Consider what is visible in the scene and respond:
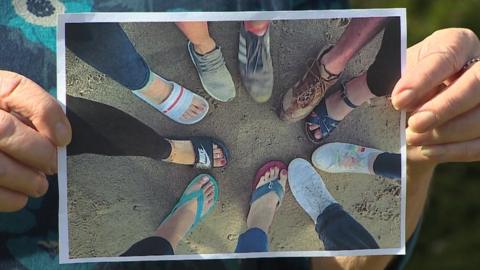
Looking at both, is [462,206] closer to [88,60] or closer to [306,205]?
[306,205]

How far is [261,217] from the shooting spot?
1.19m

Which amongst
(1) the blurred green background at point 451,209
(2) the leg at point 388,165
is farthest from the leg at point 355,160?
(1) the blurred green background at point 451,209

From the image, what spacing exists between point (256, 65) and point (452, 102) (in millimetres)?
239

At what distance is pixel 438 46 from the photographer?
1.15m

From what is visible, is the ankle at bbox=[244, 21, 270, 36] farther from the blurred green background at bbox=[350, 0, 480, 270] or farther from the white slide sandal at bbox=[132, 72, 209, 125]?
the blurred green background at bbox=[350, 0, 480, 270]

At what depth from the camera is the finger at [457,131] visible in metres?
1.14

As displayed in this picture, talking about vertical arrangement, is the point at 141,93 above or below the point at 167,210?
above

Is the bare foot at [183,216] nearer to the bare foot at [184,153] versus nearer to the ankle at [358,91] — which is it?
the bare foot at [184,153]

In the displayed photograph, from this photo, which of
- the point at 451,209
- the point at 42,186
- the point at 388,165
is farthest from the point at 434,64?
the point at 451,209

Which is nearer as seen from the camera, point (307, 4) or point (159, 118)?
point (159, 118)

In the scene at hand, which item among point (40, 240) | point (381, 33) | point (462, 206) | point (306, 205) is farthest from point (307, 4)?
point (462, 206)

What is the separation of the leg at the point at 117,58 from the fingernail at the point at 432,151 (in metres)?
0.29

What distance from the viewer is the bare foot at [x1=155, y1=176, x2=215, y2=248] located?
46.0 inches

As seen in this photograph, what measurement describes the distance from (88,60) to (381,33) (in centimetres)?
36
